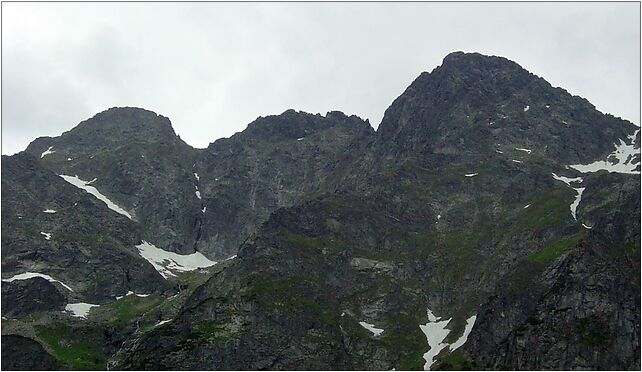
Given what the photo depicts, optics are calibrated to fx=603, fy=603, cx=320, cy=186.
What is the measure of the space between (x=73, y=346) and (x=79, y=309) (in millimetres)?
23201

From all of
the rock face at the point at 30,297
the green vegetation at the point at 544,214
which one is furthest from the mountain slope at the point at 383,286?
the rock face at the point at 30,297

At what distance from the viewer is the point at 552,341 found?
403 feet

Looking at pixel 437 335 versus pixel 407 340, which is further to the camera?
pixel 437 335

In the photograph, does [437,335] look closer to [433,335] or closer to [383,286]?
[433,335]

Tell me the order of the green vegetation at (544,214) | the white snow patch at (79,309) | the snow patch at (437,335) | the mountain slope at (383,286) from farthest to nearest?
the white snow patch at (79,309)
the green vegetation at (544,214)
the snow patch at (437,335)
the mountain slope at (383,286)

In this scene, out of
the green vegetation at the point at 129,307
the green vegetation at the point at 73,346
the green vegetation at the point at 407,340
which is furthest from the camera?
the green vegetation at the point at 129,307

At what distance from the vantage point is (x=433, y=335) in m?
150

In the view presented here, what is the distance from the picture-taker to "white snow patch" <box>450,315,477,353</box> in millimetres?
138500

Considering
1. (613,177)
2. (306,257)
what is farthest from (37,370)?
(613,177)

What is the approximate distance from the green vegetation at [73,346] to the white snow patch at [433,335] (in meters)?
78.8

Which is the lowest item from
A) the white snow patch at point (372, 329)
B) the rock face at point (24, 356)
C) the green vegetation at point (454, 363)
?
the rock face at point (24, 356)

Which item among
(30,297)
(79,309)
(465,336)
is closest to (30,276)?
(30,297)

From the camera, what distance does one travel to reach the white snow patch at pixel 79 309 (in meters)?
173

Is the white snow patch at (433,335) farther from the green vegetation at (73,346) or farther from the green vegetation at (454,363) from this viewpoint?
the green vegetation at (73,346)
